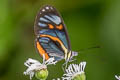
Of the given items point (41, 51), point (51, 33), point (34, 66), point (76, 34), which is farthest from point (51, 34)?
point (76, 34)

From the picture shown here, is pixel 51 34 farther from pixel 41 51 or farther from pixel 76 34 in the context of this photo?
pixel 76 34

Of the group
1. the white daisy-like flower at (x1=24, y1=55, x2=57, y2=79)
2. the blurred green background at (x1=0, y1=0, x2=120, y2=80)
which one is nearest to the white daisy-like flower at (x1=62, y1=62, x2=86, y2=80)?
the white daisy-like flower at (x1=24, y1=55, x2=57, y2=79)

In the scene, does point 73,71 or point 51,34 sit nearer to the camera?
point 73,71

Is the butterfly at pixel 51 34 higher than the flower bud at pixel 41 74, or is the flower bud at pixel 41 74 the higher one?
the butterfly at pixel 51 34

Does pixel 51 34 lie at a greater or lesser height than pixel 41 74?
greater

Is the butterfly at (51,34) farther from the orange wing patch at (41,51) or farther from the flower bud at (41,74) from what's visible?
the flower bud at (41,74)

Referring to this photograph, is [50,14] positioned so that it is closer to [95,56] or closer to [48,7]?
[48,7]

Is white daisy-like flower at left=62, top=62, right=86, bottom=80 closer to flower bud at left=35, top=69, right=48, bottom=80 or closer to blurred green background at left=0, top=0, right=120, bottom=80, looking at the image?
flower bud at left=35, top=69, right=48, bottom=80

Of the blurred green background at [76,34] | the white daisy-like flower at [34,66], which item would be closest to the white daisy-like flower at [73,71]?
the white daisy-like flower at [34,66]

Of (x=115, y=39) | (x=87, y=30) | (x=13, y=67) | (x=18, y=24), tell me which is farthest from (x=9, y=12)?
(x=115, y=39)
